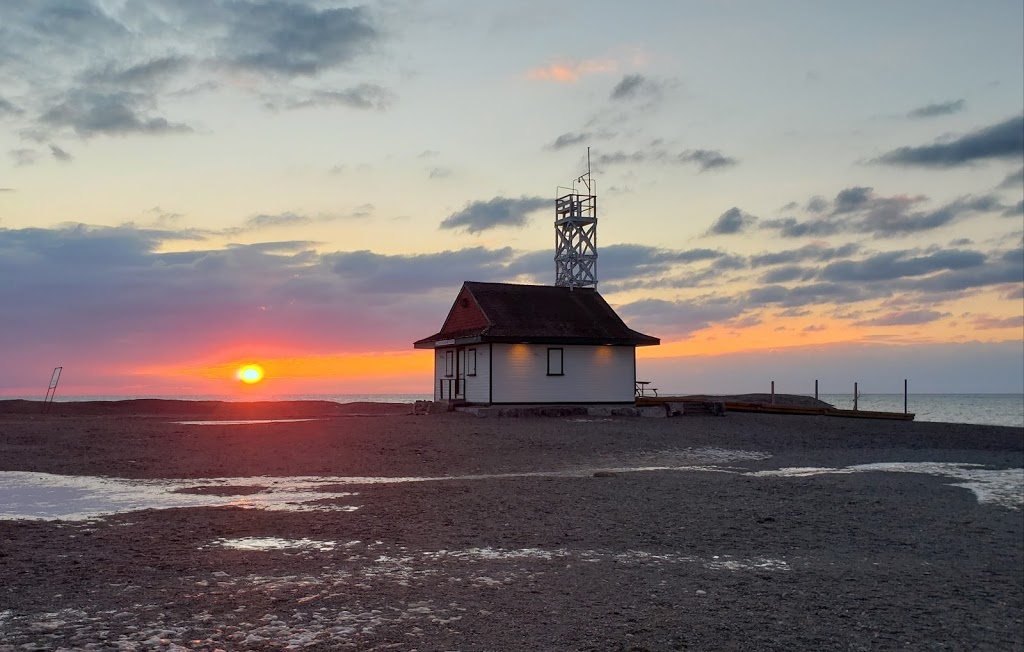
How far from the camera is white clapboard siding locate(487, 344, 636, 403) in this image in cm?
3572

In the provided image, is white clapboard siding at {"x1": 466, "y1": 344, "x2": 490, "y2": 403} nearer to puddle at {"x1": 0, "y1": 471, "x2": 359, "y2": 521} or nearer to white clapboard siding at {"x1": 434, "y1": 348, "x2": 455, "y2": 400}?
white clapboard siding at {"x1": 434, "y1": 348, "x2": 455, "y2": 400}

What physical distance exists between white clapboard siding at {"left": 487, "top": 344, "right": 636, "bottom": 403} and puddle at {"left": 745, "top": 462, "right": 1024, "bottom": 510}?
53.1 feet

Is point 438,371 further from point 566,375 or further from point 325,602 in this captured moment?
point 325,602

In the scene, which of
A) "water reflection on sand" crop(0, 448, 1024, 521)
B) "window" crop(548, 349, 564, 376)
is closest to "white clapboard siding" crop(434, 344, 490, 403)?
"window" crop(548, 349, 564, 376)

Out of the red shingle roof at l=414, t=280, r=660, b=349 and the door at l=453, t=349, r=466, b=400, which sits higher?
the red shingle roof at l=414, t=280, r=660, b=349

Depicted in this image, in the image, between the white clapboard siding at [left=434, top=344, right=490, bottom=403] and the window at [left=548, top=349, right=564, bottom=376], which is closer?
the white clapboard siding at [left=434, top=344, right=490, bottom=403]

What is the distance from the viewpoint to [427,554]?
31.1 ft

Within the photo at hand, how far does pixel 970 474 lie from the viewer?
2070 cm

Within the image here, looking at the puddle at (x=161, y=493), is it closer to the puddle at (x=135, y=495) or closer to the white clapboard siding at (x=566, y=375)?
the puddle at (x=135, y=495)

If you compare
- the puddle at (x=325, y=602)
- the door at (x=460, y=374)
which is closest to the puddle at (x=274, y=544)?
the puddle at (x=325, y=602)

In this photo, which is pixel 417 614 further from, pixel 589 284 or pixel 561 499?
pixel 589 284

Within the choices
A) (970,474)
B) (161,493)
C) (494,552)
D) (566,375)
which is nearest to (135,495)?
(161,493)

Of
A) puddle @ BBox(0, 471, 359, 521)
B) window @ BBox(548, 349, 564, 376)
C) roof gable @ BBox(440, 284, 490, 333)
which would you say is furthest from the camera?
roof gable @ BBox(440, 284, 490, 333)

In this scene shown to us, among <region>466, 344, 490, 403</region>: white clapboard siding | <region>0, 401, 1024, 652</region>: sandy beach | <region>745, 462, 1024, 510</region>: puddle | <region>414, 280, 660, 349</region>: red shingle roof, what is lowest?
<region>745, 462, 1024, 510</region>: puddle
